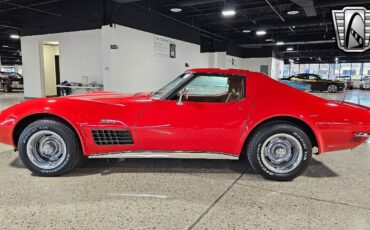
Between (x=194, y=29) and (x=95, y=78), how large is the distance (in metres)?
7.04

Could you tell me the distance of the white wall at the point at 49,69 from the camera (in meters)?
13.0

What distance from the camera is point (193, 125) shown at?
9.12 ft

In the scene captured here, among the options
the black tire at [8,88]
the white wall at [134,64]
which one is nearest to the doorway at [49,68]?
the white wall at [134,64]

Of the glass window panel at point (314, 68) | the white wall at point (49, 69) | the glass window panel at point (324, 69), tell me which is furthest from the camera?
the glass window panel at point (314, 68)

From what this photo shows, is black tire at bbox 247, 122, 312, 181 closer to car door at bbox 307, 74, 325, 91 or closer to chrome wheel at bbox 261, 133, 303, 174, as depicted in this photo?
chrome wheel at bbox 261, 133, 303, 174

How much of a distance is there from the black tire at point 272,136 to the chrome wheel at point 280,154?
11 mm

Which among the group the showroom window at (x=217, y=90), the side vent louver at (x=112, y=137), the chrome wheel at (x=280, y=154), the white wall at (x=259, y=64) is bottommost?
the chrome wheel at (x=280, y=154)

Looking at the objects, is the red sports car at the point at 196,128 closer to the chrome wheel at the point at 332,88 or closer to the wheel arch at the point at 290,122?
the wheel arch at the point at 290,122

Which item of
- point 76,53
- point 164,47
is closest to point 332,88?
point 164,47

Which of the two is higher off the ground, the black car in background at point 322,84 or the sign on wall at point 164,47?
the sign on wall at point 164,47

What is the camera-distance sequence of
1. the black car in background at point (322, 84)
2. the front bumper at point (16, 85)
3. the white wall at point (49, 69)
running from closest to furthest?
the white wall at point (49, 69) < the front bumper at point (16, 85) < the black car in background at point (322, 84)

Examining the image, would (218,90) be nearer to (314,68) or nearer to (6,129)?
(6,129)

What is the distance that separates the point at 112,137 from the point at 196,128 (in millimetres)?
877

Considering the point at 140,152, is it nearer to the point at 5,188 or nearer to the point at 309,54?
the point at 5,188
